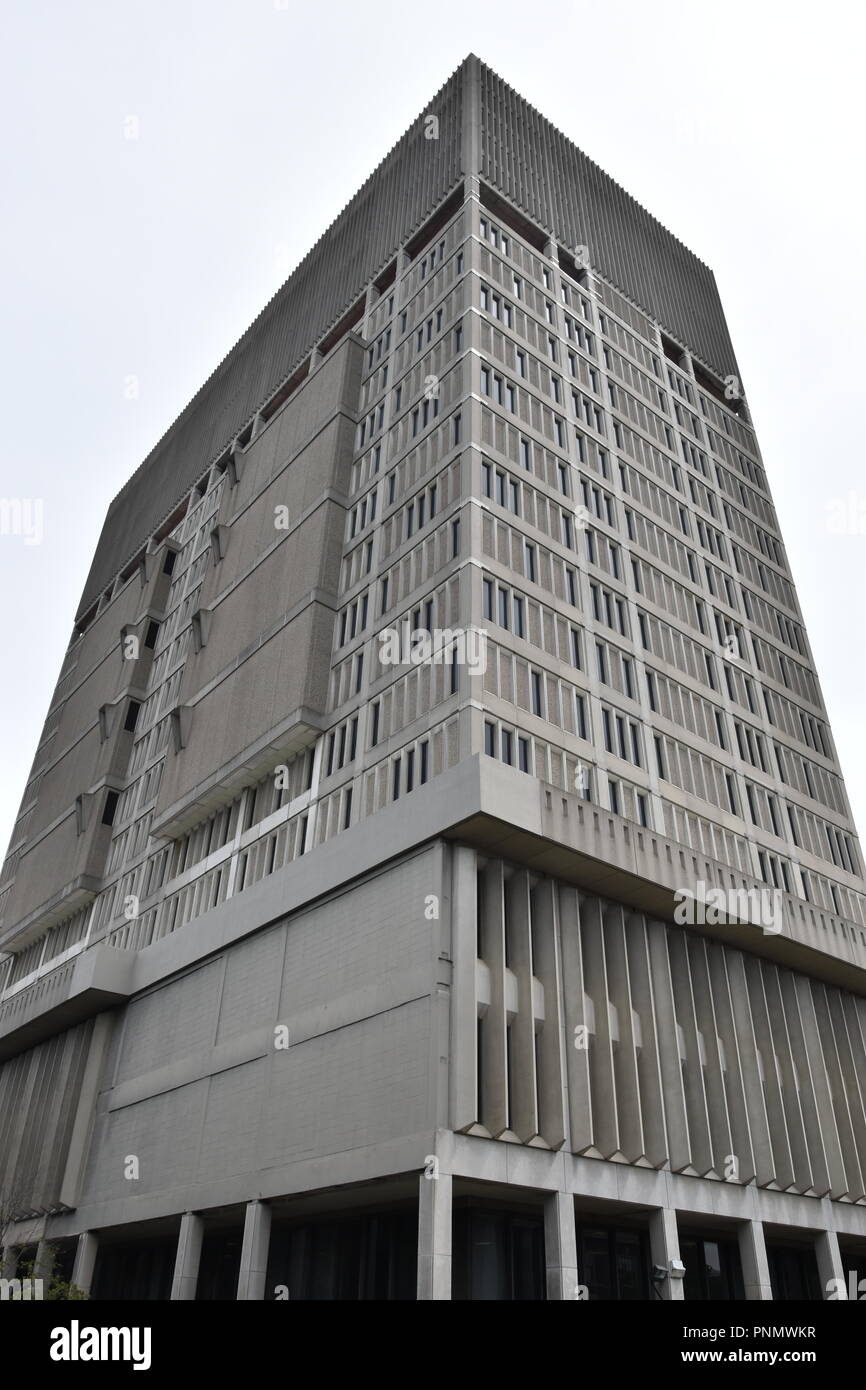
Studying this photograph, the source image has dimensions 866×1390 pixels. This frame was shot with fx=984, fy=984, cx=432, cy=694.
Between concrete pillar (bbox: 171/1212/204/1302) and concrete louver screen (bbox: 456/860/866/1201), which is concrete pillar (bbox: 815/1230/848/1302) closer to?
concrete louver screen (bbox: 456/860/866/1201)

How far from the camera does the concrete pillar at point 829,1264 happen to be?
33.0 m

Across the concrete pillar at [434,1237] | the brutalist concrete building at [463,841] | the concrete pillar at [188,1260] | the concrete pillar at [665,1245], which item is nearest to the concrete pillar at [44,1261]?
the brutalist concrete building at [463,841]

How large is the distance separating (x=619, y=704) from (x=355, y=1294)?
23.1 m

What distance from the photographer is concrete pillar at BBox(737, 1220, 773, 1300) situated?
101ft

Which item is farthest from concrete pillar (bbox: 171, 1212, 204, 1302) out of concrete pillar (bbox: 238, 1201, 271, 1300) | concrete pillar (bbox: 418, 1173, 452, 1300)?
concrete pillar (bbox: 418, 1173, 452, 1300)

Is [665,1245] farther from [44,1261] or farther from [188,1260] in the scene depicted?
[44,1261]

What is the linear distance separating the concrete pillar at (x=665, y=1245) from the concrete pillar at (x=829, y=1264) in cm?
681

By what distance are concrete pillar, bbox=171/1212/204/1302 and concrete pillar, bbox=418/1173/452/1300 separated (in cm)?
1185

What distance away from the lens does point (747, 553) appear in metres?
57.2

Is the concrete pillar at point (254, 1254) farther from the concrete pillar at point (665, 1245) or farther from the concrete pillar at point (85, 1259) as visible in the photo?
Answer: the concrete pillar at point (665, 1245)

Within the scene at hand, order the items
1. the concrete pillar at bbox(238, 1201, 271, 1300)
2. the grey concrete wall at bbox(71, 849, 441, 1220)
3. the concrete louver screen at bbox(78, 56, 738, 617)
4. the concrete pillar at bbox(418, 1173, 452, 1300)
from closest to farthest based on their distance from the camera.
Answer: the concrete pillar at bbox(418, 1173, 452, 1300)
the grey concrete wall at bbox(71, 849, 441, 1220)
the concrete pillar at bbox(238, 1201, 271, 1300)
the concrete louver screen at bbox(78, 56, 738, 617)

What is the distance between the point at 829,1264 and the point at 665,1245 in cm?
866

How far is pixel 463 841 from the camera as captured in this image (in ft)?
100

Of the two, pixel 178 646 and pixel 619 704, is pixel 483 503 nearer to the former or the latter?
pixel 619 704
